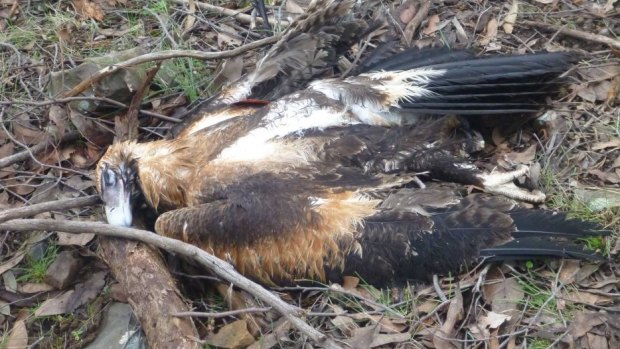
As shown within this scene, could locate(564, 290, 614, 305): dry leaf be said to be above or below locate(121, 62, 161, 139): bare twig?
below

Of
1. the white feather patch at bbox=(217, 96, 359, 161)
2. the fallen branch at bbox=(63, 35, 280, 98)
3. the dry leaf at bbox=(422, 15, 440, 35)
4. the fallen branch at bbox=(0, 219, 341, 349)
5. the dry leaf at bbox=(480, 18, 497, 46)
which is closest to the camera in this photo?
the fallen branch at bbox=(0, 219, 341, 349)

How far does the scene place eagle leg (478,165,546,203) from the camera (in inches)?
134

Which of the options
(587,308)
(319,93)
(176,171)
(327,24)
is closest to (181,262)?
(176,171)

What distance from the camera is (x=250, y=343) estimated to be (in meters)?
3.11

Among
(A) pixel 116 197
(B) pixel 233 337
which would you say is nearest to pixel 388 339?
(B) pixel 233 337

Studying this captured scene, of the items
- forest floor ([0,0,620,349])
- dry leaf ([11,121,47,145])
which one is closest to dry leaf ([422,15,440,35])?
forest floor ([0,0,620,349])

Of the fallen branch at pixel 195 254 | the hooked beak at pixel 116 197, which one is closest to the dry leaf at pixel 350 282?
the fallen branch at pixel 195 254

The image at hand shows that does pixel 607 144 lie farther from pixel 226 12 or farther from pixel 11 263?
pixel 11 263

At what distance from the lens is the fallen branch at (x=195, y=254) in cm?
277

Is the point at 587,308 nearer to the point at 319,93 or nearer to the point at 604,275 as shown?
the point at 604,275

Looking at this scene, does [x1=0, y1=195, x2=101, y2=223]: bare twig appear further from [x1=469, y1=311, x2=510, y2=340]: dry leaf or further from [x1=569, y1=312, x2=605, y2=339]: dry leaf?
[x1=569, y1=312, x2=605, y2=339]: dry leaf

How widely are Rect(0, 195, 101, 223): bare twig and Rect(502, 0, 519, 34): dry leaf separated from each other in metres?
2.76

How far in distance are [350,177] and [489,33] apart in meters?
1.75

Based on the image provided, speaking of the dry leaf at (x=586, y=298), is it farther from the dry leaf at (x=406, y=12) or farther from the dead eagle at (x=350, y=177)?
the dry leaf at (x=406, y=12)
